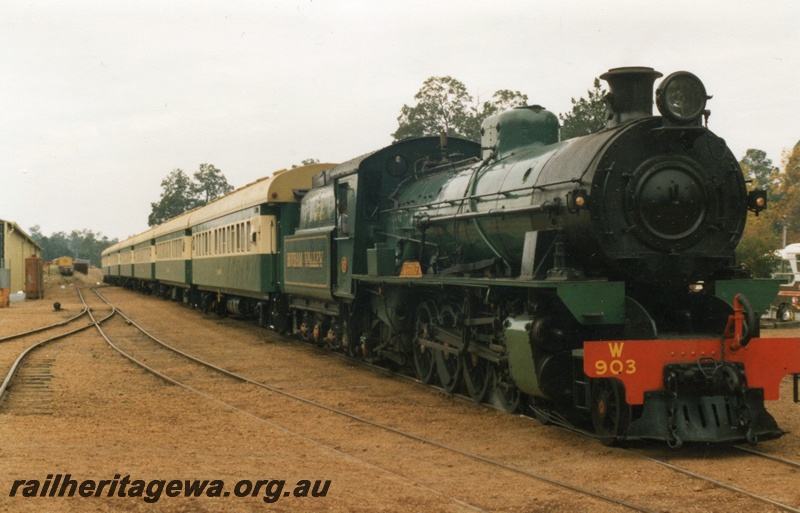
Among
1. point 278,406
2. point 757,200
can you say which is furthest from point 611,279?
point 278,406

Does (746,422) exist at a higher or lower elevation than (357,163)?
lower

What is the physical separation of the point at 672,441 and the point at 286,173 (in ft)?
41.4

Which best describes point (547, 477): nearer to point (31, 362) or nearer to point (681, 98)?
point (681, 98)

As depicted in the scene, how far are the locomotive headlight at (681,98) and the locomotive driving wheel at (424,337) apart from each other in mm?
4441

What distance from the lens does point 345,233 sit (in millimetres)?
13352

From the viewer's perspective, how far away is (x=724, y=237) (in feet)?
25.9

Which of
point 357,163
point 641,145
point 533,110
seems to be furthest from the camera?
point 357,163

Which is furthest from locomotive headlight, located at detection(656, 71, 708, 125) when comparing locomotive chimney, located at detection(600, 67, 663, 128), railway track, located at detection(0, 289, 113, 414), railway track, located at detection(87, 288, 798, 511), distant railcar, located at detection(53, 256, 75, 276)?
distant railcar, located at detection(53, 256, 75, 276)

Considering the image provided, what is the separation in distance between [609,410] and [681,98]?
2.96 m

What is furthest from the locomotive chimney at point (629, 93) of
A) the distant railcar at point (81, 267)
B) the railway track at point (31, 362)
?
the distant railcar at point (81, 267)

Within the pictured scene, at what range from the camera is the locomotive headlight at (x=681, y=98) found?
754 centimetres

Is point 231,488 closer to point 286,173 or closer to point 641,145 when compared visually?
point 641,145

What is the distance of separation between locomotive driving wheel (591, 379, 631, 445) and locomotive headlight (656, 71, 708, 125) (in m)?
2.52

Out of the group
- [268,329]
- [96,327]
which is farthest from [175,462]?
[96,327]
